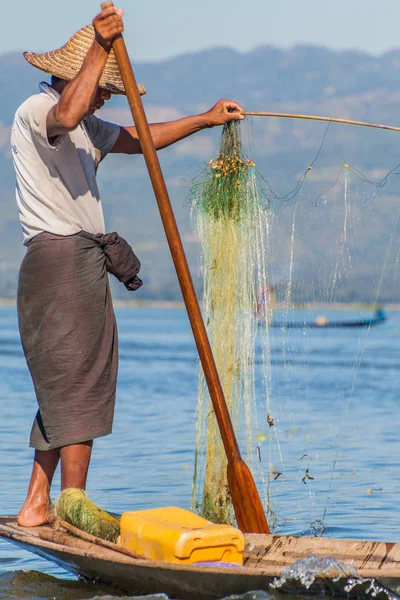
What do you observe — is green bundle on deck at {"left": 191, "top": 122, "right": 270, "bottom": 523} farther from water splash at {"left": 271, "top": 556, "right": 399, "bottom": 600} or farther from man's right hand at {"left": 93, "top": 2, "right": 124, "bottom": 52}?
water splash at {"left": 271, "top": 556, "right": 399, "bottom": 600}

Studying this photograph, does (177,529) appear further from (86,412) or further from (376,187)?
(376,187)

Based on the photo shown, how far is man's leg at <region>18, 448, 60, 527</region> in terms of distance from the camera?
4.93 m

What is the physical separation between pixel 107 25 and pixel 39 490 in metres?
2.19

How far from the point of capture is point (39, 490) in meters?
4.94

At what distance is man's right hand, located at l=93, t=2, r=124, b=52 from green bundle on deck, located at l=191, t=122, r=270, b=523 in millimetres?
1130

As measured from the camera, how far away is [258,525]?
4.73 m

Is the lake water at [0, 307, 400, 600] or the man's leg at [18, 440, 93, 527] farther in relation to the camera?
the lake water at [0, 307, 400, 600]

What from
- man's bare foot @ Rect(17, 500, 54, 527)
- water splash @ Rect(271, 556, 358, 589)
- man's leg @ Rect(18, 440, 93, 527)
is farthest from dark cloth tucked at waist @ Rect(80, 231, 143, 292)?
water splash @ Rect(271, 556, 358, 589)

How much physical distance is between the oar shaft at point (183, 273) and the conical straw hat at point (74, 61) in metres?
0.25

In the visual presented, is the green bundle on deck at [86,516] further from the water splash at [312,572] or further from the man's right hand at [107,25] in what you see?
the man's right hand at [107,25]

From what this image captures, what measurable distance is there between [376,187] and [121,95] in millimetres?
1567

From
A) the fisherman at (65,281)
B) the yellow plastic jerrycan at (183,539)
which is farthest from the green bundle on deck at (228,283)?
the yellow plastic jerrycan at (183,539)

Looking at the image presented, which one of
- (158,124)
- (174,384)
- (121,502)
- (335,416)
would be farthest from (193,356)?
(158,124)

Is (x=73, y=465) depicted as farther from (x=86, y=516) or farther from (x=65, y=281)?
(x=65, y=281)
